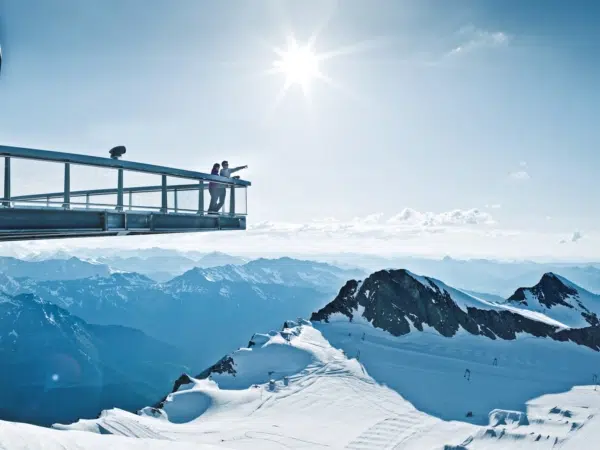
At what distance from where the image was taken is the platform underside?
988cm

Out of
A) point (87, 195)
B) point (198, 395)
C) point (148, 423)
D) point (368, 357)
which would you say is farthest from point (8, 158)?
point (368, 357)

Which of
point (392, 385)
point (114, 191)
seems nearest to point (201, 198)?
point (114, 191)

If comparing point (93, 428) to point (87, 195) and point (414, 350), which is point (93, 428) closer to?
point (87, 195)

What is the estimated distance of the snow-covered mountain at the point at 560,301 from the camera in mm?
162625

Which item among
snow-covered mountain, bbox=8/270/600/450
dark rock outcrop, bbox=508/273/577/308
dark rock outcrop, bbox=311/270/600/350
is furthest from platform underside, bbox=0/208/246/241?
dark rock outcrop, bbox=508/273/577/308

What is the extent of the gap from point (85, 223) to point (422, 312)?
5587 inches

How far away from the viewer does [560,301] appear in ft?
561

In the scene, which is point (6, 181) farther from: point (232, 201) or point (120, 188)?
point (232, 201)

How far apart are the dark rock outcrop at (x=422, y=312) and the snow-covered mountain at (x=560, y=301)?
97.3 ft

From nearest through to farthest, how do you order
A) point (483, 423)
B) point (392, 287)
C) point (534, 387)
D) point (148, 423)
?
1. point (148, 423)
2. point (483, 423)
3. point (534, 387)
4. point (392, 287)

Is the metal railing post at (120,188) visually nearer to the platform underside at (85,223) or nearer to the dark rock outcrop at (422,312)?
the platform underside at (85,223)

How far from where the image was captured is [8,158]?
30.2 feet

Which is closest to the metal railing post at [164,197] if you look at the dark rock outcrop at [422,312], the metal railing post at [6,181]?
the metal railing post at [6,181]

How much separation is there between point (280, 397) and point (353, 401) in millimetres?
15494
